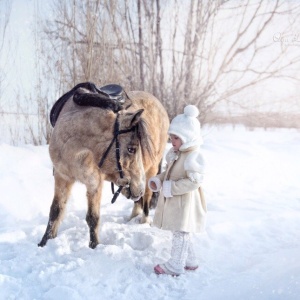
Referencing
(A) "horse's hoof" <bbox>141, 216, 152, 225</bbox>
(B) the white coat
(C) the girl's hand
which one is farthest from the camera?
(A) "horse's hoof" <bbox>141, 216, 152, 225</bbox>

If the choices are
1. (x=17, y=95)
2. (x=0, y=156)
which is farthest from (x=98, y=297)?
(x=17, y=95)

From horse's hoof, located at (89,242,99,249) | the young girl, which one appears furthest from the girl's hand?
horse's hoof, located at (89,242,99,249)

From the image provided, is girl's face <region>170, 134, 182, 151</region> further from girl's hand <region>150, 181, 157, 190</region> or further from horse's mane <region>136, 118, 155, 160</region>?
girl's hand <region>150, 181, 157, 190</region>

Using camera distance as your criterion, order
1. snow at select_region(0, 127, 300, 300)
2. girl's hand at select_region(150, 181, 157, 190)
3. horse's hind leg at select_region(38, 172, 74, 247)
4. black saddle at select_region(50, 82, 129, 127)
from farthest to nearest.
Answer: horse's hind leg at select_region(38, 172, 74, 247)
black saddle at select_region(50, 82, 129, 127)
girl's hand at select_region(150, 181, 157, 190)
snow at select_region(0, 127, 300, 300)

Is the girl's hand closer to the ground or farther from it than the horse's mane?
closer to the ground

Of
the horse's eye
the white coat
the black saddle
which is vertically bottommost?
the white coat

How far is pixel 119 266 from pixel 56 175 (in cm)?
115

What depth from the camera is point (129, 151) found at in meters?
2.88

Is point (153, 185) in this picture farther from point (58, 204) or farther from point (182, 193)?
point (58, 204)

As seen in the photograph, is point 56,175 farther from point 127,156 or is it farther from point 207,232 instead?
point 207,232

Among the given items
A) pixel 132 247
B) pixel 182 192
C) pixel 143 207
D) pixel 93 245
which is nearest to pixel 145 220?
pixel 143 207

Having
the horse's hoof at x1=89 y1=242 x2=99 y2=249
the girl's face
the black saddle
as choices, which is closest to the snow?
the horse's hoof at x1=89 y1=242 x2=99 y2=249

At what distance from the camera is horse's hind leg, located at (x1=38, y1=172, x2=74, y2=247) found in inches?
133

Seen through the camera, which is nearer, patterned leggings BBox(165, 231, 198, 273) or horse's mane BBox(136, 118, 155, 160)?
patterned leggings BBox(165, 231, 198, 273)
